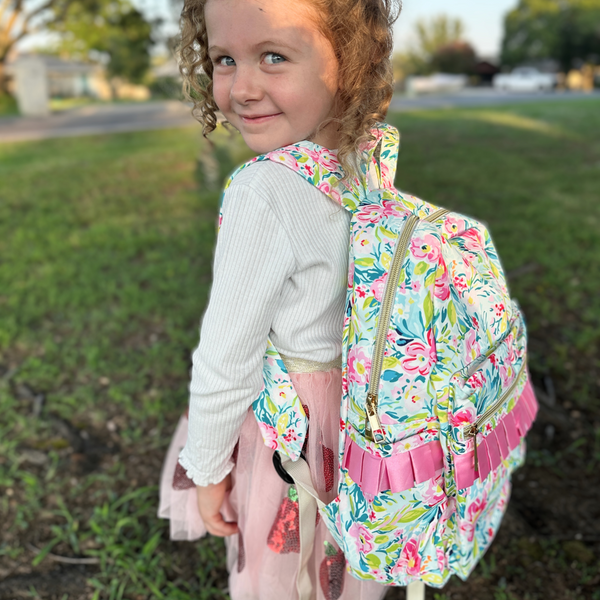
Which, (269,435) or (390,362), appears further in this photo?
(269,435)

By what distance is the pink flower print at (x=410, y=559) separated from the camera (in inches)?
44.0

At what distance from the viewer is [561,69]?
38.9 m

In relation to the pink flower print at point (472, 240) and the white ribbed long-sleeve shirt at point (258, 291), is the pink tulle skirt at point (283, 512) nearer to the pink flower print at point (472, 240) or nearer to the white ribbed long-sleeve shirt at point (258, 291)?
the white ribbed long-sleeve shirt at point (258, 291)

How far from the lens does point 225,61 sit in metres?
1.09

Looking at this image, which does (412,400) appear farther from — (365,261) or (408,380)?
(365,261)

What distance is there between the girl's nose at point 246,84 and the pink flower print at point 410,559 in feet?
2.91

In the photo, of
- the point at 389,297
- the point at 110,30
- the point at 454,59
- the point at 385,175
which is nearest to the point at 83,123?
the point at 110,30

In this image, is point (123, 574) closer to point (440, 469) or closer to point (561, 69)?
point (440, 469)

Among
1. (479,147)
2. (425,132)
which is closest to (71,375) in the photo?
(479,147)

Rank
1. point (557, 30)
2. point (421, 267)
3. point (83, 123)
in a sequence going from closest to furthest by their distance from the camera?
point (421, 267), point (83, 123), point (557, 30)

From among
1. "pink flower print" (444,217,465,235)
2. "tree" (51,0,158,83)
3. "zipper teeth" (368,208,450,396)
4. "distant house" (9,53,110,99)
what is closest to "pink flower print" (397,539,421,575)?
"zipper teeth" (368,208,450,396)

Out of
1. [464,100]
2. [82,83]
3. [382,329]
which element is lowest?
[82,83]

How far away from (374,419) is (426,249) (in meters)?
0.31

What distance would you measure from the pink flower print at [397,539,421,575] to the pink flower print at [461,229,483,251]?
22.6 inches
